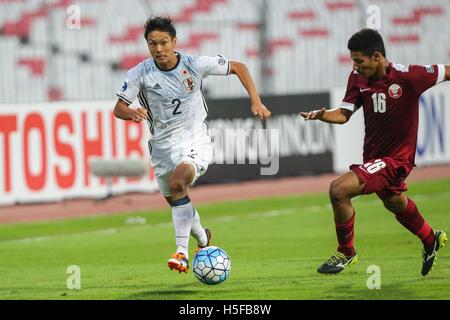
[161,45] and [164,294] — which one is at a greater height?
[161,45]

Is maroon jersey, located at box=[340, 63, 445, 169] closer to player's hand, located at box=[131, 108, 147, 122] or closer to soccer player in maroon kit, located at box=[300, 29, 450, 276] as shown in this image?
soccer player in maroon kit, located at box=[300, 29, 450, 276]

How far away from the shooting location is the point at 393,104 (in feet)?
29.3

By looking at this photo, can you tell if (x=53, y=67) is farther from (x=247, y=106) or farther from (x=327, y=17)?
(x=327, y=17)

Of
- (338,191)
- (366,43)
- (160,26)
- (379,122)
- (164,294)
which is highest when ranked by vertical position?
(160,26)

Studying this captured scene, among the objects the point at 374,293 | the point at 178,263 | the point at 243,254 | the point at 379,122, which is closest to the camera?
the point at 374,293

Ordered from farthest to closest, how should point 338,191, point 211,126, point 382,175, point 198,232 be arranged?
point 211,126 < point 198,232 < point 382,175 < point 338,191

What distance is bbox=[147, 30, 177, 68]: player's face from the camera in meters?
9.15

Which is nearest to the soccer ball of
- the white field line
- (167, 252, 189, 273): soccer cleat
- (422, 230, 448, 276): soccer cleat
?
(167, 252, 189, 273): soccer cleat

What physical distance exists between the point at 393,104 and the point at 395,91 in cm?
11

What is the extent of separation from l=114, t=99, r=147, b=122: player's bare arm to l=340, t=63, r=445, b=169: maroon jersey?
1.76m

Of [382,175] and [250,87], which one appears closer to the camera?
[382,175]

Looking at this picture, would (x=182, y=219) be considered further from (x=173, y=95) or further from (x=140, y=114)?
(x=173, y=95)

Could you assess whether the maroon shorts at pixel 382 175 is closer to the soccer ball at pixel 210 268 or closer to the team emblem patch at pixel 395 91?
the team emblem patch at pixel 395 91

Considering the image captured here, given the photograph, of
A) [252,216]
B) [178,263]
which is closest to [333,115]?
[178,263]
